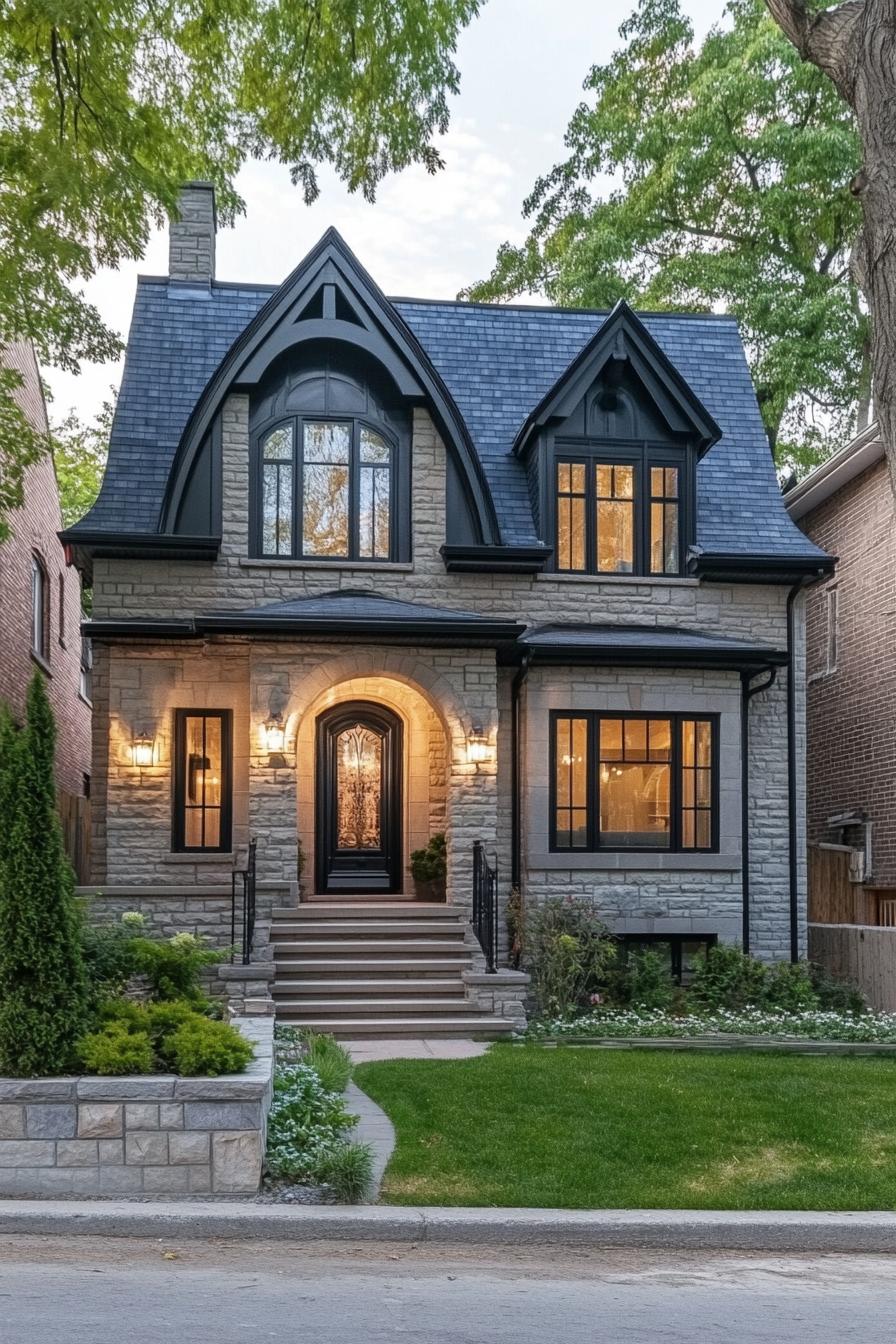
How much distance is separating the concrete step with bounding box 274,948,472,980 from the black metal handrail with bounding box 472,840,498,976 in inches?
13.2

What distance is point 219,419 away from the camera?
628 inches

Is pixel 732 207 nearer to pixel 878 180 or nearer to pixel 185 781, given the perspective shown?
pixel 185 781

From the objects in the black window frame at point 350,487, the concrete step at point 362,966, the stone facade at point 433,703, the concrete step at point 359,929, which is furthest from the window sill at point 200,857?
the black window frame at point 350,487

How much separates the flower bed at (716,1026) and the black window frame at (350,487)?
5.72 meters

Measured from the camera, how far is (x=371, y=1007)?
13750mm

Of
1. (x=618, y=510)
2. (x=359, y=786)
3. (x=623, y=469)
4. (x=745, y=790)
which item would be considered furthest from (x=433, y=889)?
(x=623, y=469)

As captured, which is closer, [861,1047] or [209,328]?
[861,1047]

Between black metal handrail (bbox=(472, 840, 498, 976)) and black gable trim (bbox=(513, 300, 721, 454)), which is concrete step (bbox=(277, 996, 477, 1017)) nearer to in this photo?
black metal handrail (bbox=(472, 840, 498, 976))

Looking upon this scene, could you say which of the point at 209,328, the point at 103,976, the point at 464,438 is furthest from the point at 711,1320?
the point at 209,328

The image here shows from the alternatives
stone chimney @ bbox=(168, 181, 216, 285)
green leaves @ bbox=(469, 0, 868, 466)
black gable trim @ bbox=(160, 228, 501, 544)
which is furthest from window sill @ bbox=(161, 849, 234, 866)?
green leaves @ bbox=(469, 0, 868, 466)

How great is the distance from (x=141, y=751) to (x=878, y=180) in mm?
10988

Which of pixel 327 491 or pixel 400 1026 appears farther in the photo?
pixel 327 491

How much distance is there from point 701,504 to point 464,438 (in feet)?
10.6

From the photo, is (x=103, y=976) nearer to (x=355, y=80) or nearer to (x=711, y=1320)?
(x=711, y=1320)
